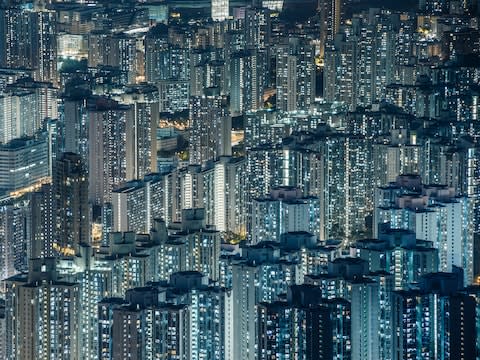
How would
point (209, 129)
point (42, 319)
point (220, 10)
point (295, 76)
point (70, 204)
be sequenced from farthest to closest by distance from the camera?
point (220, 10), point (295, 76), point (209, 129), point (70, 204), point (42, 319)

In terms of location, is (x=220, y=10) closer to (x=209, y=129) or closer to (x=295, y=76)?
(x=295, y=76)

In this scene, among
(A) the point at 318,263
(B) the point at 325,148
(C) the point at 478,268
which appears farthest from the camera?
(B) the point at 325,148

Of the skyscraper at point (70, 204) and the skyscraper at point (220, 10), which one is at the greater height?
the skyscraper at point (220, 10)

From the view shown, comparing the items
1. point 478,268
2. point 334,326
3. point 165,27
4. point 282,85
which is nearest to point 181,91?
point 282,85

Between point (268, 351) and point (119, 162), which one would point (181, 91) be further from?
point (268, 351)

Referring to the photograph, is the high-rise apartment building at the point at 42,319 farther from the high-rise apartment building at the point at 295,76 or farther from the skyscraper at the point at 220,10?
the skyscraper at the point at 220,10

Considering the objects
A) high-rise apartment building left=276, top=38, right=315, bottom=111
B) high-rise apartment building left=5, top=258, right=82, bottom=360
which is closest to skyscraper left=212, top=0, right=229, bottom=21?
high-rise apartment building left=276, top=38, right=315, bottom=111

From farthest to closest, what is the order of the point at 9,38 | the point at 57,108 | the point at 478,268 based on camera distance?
the point at 9,38 → the point at 57,108 → the point at 478,268

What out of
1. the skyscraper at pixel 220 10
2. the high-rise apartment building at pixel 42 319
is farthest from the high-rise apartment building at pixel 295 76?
the high-rise apartment building at pixel 42 319

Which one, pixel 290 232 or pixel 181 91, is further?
pixel 181 91

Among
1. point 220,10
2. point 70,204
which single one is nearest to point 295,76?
point 220,10

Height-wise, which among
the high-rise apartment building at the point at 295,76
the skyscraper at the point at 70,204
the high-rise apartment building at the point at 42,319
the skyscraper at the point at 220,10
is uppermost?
the skyscraper at the point at 220,10
